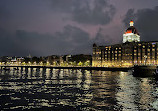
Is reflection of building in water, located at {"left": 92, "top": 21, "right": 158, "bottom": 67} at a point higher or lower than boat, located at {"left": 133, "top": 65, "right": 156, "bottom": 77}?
higher

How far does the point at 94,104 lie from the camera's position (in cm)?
2306

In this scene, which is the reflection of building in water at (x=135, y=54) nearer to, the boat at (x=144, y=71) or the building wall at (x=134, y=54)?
the building wall at (x=134, y=54)

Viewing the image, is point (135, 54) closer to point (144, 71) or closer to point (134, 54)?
point (134, 54)

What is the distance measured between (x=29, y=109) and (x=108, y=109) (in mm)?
8339

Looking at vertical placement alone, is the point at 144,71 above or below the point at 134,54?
below

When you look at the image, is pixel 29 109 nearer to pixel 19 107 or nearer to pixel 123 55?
pixel 19 107

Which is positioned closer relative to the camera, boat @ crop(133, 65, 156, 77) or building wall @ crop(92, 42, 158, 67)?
boat @ crop(133, 65, 156, 77)

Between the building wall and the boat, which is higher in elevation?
the building wall

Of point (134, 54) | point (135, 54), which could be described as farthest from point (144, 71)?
point (134, 54)

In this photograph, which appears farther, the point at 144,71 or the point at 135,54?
the point at 135,54

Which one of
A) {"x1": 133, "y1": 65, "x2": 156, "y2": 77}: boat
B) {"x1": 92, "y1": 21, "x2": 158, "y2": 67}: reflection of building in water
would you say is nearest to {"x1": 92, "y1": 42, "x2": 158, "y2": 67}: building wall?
{"x1": 92, "y1": 21, "x2": 158, "y2": 67}: reflection of building in water

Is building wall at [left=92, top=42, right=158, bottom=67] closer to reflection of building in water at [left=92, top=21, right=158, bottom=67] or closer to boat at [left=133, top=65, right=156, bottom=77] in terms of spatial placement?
reflection of building in water at [left=92, top=21, right=158, bottom=67]

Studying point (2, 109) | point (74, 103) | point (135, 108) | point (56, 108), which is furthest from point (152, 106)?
point (2, 109)

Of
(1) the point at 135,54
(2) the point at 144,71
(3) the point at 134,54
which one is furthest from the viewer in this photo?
(3) the point at 134,54
